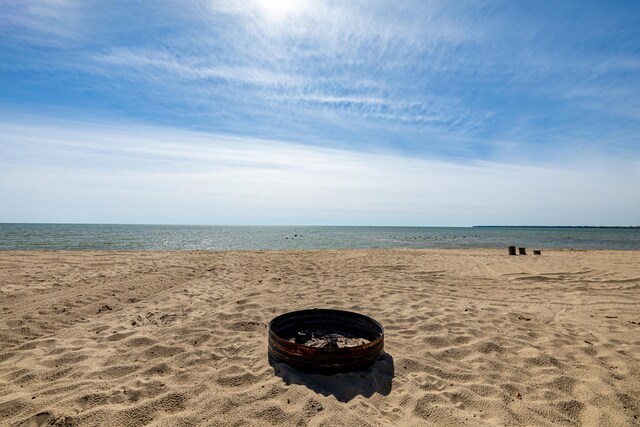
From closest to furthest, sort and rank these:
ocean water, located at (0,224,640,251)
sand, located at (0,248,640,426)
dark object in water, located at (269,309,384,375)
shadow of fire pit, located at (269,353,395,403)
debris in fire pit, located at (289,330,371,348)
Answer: sand, located at (0,248,640,426)
shadow of fire pit, located at (269,353,395,403)
dark object in water, located at (269,309,384,375)
debris in fire pit, located at (289,330,371,348)
ocean water, located at (0,224,640,251)

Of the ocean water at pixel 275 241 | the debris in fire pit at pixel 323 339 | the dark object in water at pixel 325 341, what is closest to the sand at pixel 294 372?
the dark object in water at pixel 325 341

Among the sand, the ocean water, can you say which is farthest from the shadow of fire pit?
the ocean water

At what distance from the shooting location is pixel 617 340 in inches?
193

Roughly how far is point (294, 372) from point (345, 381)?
0.63 meters

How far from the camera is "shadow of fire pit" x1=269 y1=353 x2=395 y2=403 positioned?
3395 mm

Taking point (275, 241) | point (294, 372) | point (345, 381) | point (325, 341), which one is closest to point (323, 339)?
point (325, 341)

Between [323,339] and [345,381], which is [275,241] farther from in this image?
[345,381]

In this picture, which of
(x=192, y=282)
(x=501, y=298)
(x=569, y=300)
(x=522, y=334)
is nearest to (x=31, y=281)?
(x=192, y=282)

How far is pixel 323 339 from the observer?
4.55 meters

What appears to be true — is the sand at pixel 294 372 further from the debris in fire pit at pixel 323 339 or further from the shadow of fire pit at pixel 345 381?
the debris in fire pit at pixel 323 339

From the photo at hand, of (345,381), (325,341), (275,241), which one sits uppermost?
(325,341)

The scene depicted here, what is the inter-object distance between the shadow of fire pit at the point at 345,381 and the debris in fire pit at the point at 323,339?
554mm

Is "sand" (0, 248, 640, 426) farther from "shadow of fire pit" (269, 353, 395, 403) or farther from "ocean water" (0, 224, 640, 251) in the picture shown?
"ocean water" (0, 224, 640, 251)

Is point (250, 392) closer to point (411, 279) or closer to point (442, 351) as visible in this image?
point (442, 351)
